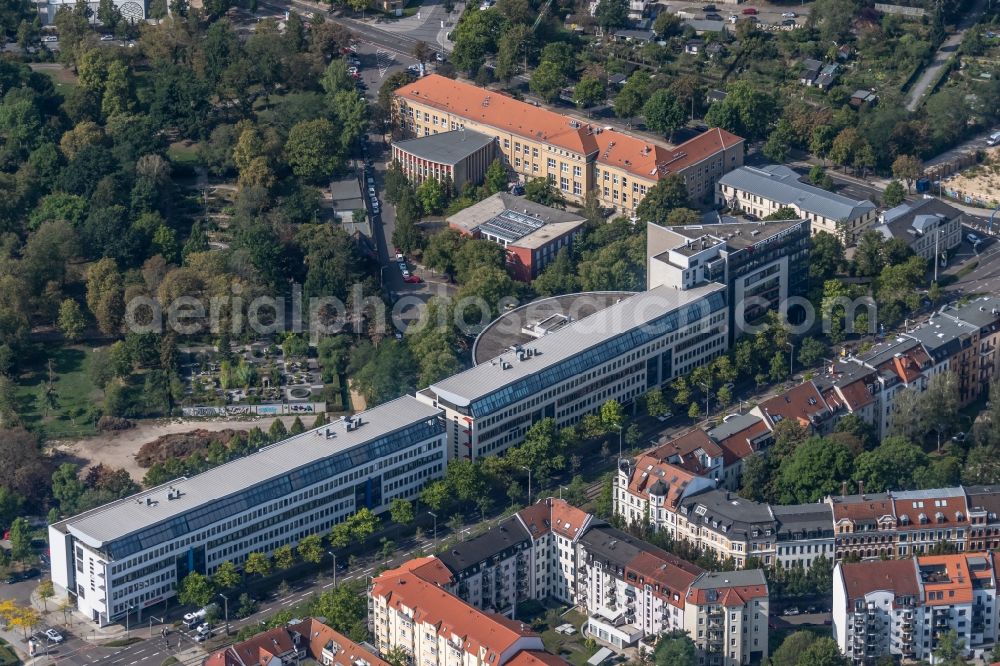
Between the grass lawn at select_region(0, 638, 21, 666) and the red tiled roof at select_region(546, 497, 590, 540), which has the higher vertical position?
the red tiled roof at select_region(546, 497, 590, 540)

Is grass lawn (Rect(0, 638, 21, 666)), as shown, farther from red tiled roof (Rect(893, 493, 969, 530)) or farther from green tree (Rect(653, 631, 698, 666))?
red tiled roof (Rect(893, 493, 969, 530))

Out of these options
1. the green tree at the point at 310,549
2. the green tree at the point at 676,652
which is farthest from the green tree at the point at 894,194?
the green tree at the point at 310,549

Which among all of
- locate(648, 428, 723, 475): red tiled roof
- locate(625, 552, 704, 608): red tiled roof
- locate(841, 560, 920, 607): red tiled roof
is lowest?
locate(625, 552, 704, 608): red tiled roof

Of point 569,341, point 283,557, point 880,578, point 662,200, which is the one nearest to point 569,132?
point 662,200

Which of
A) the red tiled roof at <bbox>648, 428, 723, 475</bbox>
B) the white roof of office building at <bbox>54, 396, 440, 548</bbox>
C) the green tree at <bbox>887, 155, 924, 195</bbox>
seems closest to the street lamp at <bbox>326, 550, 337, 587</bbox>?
the white roof of office building at <bbox>54, 396, 440, 548</bbox>

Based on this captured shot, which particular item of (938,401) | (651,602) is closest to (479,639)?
(651,602)

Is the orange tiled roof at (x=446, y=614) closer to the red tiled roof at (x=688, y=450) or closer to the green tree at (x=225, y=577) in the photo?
the green tree at (x=225, y=577)
